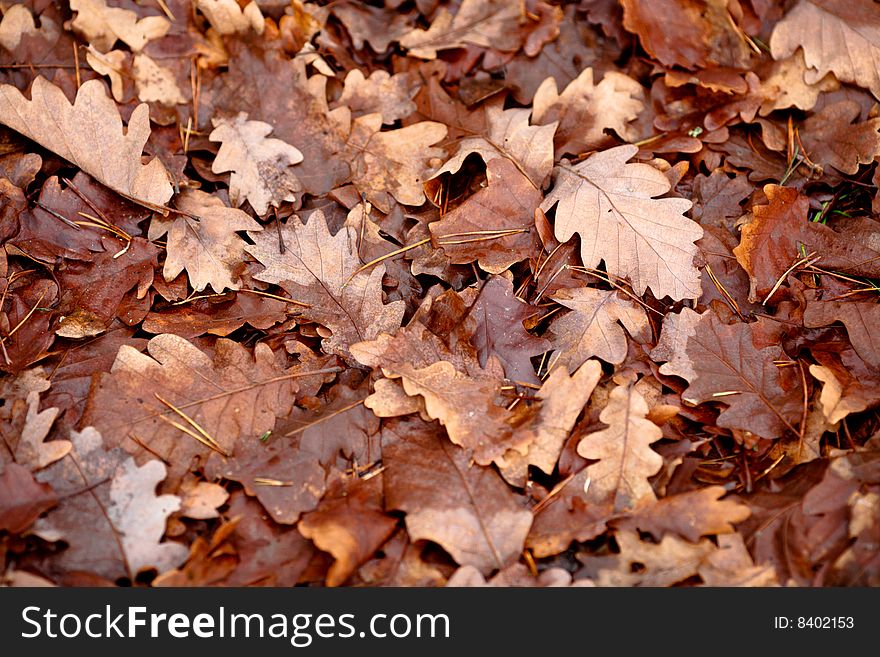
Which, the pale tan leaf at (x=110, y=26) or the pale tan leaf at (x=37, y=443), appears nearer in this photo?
the pale tan leaf at (x=37, y=443)

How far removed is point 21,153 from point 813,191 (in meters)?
2.82

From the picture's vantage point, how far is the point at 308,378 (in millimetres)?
2219

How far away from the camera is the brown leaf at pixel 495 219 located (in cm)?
239

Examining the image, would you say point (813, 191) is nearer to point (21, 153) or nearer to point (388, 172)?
point (388, 172)

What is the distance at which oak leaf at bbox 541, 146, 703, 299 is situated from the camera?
7.55 feet

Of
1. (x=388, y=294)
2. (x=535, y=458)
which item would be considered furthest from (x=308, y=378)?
(x=535, y=458)

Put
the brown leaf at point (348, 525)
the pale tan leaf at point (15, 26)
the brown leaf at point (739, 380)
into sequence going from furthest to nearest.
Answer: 1. the pale tan leaf at point (15, 26)
2. the brown leaf at point (739, 380)
3. the brown leaf at point (348, 525)

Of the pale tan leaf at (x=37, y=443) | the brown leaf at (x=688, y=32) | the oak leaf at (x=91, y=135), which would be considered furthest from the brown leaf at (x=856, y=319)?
the pale tan leaf at (x=37, y=443)

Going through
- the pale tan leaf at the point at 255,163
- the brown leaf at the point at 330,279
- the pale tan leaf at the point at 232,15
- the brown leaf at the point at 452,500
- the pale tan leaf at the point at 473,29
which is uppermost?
the pale tan leaf at the point at 473,29

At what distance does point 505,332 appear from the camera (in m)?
2.24

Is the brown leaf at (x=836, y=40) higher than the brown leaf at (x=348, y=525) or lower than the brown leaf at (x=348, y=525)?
higher

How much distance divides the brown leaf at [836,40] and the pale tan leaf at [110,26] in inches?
92.3

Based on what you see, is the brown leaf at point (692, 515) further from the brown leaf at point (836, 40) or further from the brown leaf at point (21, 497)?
the brown leaf at point (836, 40)
